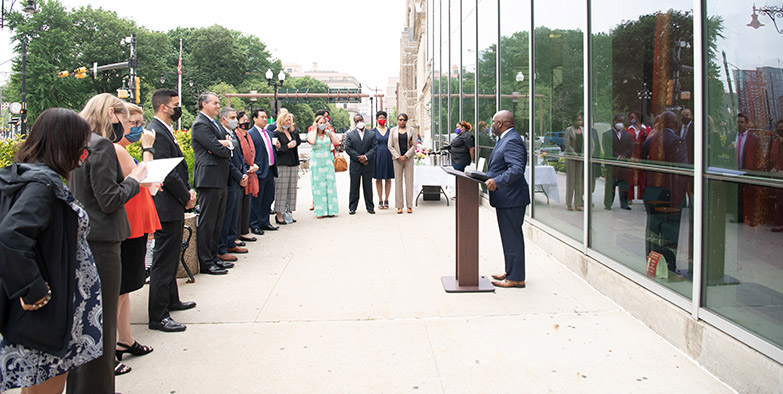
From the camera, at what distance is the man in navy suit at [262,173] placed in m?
9.21

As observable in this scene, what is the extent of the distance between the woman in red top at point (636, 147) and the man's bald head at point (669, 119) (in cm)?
34

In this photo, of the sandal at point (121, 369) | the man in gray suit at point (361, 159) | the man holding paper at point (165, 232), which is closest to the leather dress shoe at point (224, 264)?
the man holding paper at point (165, 232)

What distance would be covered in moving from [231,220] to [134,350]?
347 cm

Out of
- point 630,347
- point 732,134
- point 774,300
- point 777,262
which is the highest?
point 732,134

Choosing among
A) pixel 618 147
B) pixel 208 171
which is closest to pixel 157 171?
pixel 208 171

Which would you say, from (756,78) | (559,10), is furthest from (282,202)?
(756,78)

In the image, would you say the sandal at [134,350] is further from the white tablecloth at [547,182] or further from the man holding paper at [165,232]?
the white tablecloth at [547,182]

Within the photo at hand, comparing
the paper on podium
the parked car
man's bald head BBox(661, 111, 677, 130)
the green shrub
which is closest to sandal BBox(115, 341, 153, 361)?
the paper on podium

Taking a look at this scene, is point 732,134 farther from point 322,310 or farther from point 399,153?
point 399,153

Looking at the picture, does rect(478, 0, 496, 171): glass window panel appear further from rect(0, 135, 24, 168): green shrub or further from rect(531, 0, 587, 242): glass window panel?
rect(0, 135, 24, 168): green shrub

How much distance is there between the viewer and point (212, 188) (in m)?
6.46

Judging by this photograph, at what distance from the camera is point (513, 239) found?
5.81 m

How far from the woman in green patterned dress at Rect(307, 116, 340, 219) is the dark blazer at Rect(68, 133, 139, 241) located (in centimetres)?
748

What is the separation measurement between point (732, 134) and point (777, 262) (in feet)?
2.90
